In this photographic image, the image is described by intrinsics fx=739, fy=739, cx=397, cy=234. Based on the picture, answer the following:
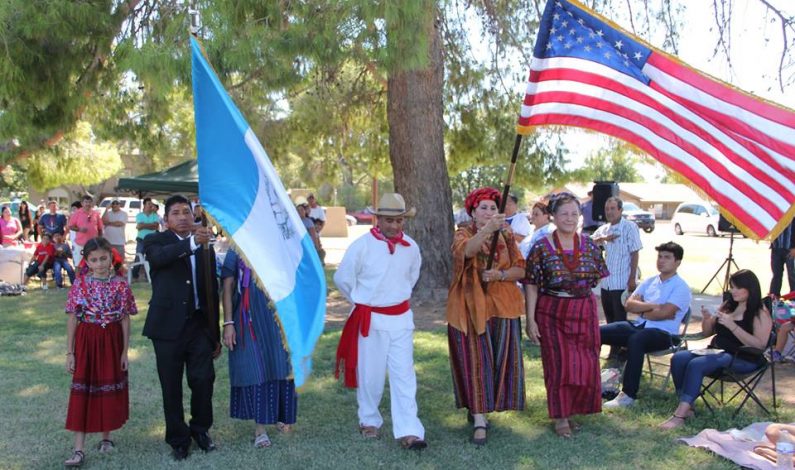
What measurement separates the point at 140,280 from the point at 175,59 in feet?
27.8

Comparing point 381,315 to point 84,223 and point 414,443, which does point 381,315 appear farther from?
point 84,223

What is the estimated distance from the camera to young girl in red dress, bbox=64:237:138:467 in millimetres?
4742

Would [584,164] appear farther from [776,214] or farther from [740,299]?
[776,214]

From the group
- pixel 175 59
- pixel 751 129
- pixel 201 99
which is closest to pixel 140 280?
pixel 175 59

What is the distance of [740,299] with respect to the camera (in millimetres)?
5617

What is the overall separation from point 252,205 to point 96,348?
1552mm

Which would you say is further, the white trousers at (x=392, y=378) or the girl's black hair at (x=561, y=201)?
the girl's black hair at (x=561, y=201)

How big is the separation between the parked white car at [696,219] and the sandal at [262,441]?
3213 centimetres

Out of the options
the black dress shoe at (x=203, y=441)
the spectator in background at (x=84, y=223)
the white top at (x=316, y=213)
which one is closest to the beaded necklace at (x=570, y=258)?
the black dress shoe at (x=203, y=441)

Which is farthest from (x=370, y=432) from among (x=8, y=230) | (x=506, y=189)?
(x=8, y=230)

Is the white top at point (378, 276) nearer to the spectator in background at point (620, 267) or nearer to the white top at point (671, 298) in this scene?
the white top at point (671, 298)

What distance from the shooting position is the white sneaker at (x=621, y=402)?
5.90 m

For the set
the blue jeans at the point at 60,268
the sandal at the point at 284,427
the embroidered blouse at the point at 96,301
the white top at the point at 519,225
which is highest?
the white top at the point at 519,225

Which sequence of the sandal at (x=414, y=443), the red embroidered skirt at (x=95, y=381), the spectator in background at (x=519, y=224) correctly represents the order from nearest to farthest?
the red embroidered skirt at (x=95, y=381)
the sandal at (x=414, y=443)
the spectator in background at (x=519, y=224)
